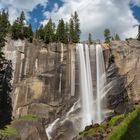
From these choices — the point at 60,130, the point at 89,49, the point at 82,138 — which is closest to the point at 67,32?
the point at 89,49

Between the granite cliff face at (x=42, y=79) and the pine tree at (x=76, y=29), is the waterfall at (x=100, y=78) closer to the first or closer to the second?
the granite cliff face at (x=42, y=79)

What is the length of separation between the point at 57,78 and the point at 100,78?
32.1 ft

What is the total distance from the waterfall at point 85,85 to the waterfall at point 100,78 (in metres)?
1.54

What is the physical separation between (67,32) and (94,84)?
3011 cm

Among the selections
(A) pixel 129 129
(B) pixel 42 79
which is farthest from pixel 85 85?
(A) pixel 129 129

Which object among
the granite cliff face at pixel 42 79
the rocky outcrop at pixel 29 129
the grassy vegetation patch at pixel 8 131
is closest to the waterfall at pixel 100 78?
the granite cliff face at pixel 42 79

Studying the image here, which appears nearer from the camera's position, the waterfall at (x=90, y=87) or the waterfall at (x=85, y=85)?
the waterfall at (x=85, y=85)

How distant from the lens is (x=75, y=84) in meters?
69.0

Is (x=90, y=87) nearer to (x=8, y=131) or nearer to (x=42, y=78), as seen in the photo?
(x=42, y=78)

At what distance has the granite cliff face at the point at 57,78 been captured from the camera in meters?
65.6

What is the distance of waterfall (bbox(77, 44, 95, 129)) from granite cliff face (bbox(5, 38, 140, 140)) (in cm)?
124

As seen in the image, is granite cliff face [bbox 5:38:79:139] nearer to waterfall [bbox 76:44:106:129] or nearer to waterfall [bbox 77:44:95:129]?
waterfall [bbox 77:44:95:129]

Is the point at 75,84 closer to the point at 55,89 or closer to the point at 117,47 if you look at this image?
the point at 55,89

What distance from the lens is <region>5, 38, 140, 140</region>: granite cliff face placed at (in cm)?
6562
